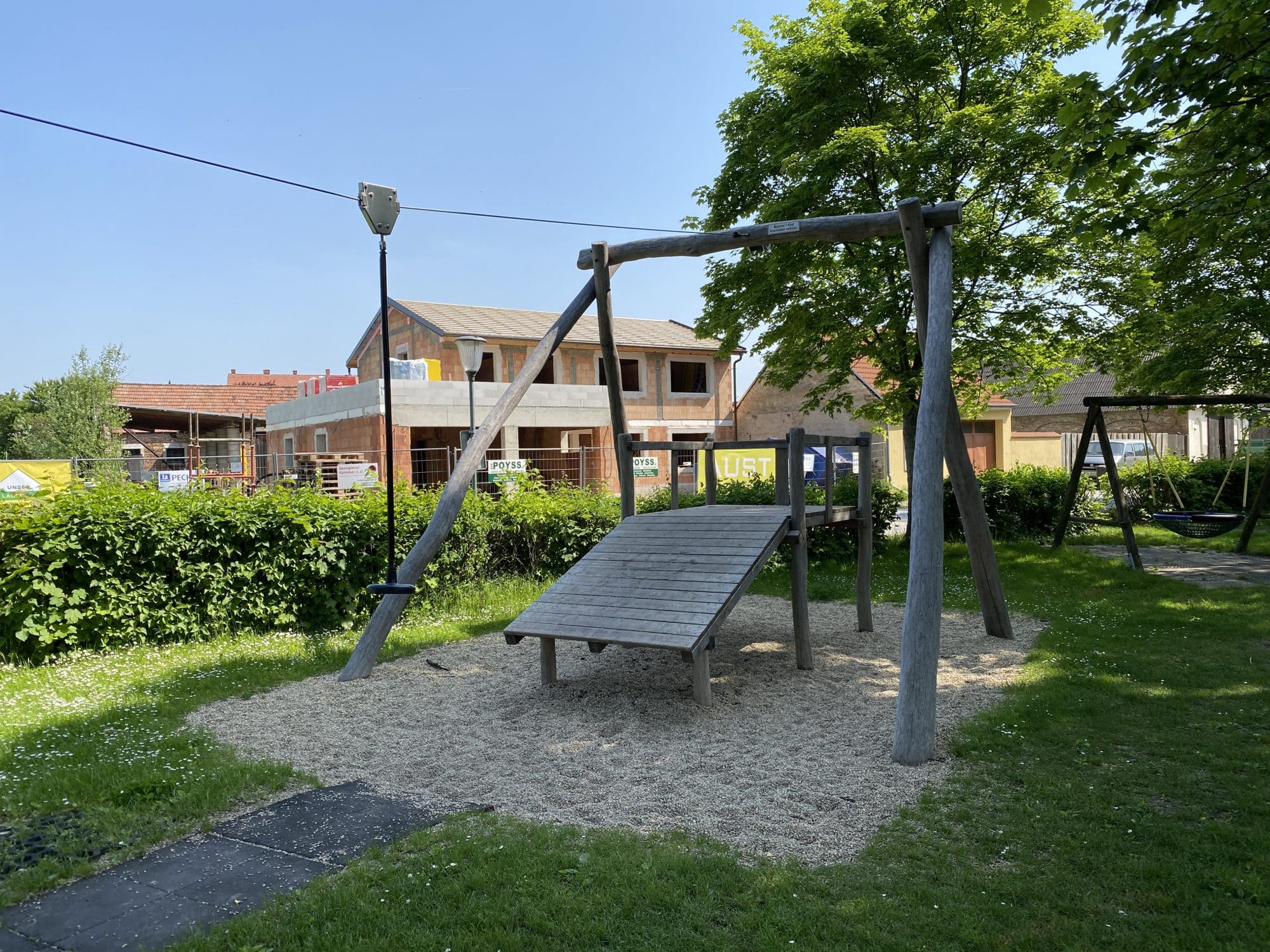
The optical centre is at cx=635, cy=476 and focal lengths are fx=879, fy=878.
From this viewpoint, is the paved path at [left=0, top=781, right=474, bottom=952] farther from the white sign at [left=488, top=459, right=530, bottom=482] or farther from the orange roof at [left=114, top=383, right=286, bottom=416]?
the orange roof at [left=114, top=383, right=286, bottom=416]

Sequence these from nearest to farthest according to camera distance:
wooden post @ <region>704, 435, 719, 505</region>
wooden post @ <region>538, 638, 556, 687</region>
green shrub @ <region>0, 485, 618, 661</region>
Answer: wooden post @ <region>538, 638, 556, 687</region>, green shrub @ <region>0, 485, 618, 661</region>, wooden post @ <region>704, 435, 719, 505</region>

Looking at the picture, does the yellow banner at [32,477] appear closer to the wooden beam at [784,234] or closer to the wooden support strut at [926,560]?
the wooden beam at [784,234]

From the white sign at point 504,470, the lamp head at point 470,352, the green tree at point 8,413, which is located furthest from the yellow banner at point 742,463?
the green tree at point 8,413

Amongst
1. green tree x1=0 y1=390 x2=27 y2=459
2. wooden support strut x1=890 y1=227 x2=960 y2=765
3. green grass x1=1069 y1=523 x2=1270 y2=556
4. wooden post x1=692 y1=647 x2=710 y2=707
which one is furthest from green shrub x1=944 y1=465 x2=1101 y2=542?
green tree x1=0 y1=390 x2=27 y2=459

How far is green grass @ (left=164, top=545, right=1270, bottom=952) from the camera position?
9.50ft

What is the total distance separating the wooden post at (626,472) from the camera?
816 centimetres

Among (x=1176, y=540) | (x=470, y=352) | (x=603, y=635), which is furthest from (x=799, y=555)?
(x=1176, y=540)

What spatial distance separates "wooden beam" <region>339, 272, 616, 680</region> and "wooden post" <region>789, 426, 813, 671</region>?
223 cm

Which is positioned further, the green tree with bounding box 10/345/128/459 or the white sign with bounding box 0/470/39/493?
the green tree with bounding box 10/345/128/459

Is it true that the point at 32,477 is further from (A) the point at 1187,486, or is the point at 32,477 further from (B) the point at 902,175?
(A) the point at 1187,486

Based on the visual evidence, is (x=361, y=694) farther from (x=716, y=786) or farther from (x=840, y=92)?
(x=840, y=92)

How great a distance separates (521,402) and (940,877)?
81.1ft

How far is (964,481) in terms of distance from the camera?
7.36 meters

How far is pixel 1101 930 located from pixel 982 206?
35.7 feet
